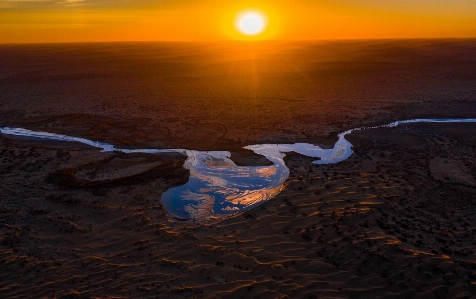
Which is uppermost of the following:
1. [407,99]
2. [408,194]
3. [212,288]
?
[407,99]

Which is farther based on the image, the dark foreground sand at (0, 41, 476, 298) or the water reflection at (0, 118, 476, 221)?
the water reflection at (0, 118, 476, 221)

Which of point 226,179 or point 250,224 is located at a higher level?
point 226,179

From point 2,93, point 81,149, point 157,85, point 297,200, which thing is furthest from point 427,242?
point 2,93

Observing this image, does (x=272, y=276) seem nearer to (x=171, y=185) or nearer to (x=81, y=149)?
(x=171, y=185)

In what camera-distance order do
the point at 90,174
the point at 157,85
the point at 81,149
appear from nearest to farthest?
1. the point at 90,174
2. the point at 81,149
3. the point at 157,85
